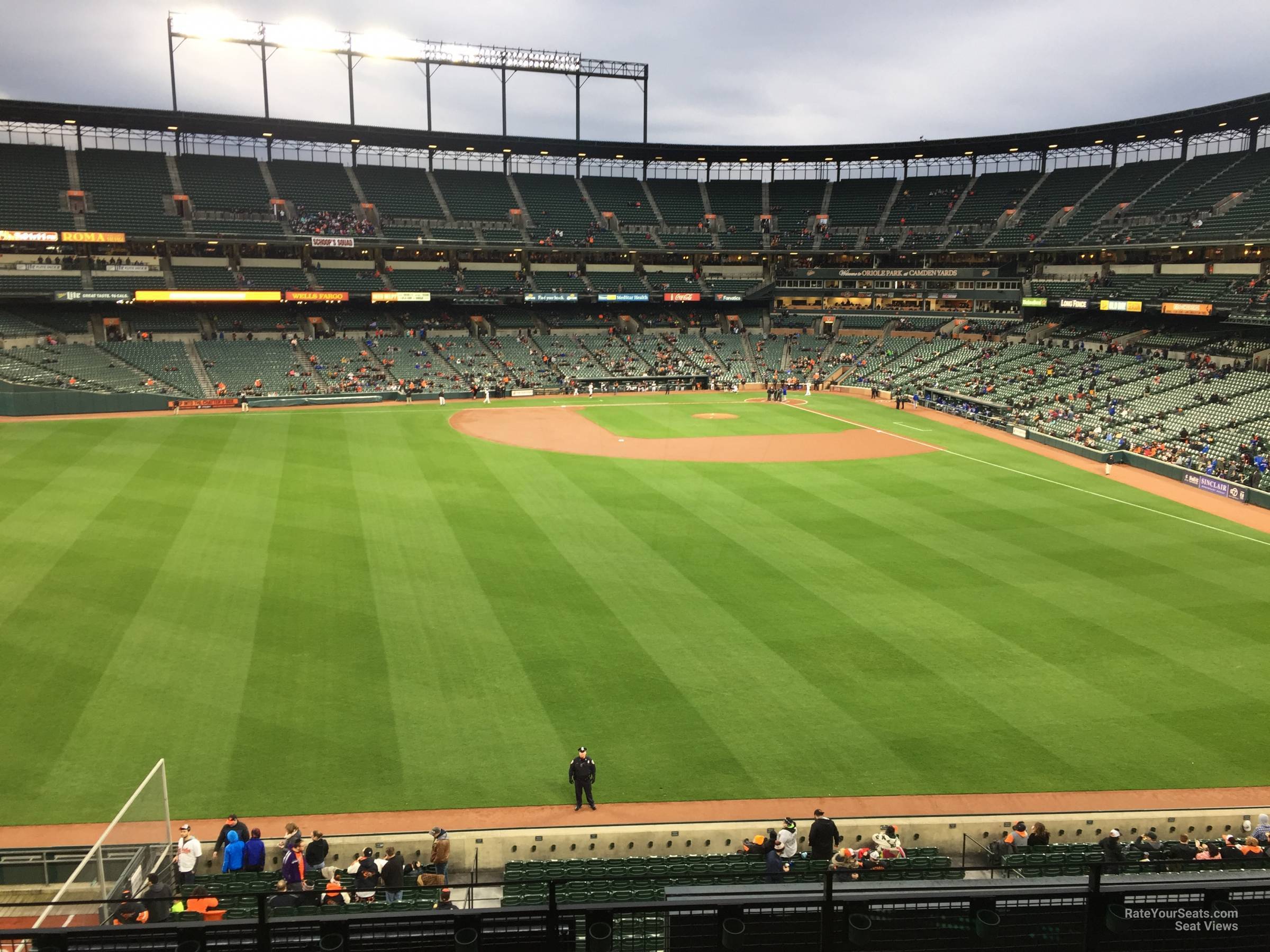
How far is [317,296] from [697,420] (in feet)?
119

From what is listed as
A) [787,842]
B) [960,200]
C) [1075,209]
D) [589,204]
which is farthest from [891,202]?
[787,842]

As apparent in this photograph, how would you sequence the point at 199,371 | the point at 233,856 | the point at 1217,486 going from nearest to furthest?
the point at 233,856 → the point at 1217,486 → the point at 199,371

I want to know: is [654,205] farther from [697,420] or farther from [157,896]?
[157,896]

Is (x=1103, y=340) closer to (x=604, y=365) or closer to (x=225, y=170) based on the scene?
(x=604, y=365)

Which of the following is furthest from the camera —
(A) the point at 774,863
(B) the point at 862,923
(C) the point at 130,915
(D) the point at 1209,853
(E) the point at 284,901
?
(D) the point at 1209,853

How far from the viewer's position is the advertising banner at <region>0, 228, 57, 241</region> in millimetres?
63219

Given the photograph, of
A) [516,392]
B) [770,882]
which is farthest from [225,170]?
[770,882]

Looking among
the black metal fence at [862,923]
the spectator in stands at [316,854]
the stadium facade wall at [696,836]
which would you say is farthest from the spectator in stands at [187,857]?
the black metal fence at [862,923]

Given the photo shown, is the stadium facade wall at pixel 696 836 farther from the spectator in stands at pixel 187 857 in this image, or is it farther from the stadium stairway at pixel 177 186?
the stadium stairway at pixel 177 186

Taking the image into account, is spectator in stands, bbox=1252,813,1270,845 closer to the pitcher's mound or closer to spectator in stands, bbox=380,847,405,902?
spectator in stands, bbox=380,847,405,902

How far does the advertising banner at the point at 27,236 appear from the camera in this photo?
63.2 m

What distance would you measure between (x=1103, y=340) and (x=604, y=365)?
40.9m

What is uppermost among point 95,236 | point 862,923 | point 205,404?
point 95,236

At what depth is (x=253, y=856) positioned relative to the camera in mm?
13141
